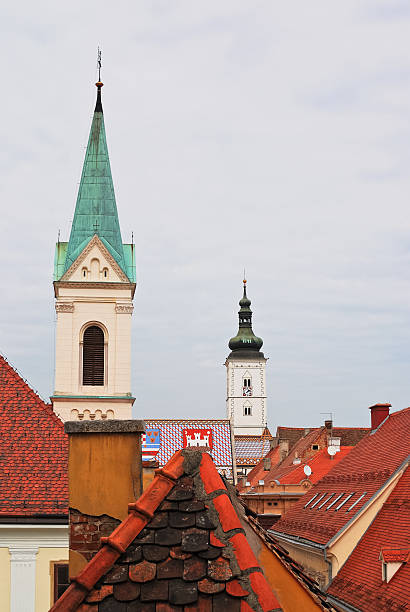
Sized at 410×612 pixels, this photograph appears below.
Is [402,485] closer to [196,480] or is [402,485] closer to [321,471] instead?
[196,480]

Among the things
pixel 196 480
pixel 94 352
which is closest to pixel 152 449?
pixel 94 352

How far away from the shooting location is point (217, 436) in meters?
66.2

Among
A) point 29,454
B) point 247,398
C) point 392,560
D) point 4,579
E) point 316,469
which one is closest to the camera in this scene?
point 4,579

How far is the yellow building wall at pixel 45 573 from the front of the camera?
1634cm

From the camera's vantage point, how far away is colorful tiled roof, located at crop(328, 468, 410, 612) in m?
19.5

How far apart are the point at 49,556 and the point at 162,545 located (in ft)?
40.2

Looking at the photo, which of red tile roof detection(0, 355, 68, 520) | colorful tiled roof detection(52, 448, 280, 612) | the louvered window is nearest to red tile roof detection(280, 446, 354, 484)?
the louvered window

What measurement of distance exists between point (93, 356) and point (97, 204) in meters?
9.34

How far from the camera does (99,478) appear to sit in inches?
251

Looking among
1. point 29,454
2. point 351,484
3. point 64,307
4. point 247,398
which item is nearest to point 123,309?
point 64,307

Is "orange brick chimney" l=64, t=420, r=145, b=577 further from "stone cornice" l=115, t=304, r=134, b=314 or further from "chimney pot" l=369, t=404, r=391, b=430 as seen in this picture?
"stone cornice" l=115, t=304, r=134, b=314

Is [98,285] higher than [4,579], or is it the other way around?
[98,285]

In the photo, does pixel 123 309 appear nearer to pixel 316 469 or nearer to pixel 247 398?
pixel 316 469

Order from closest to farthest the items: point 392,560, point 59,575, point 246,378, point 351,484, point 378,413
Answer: point 59,575 < point 392,560 < point 351,484 < point 378,413 < point 246,378
